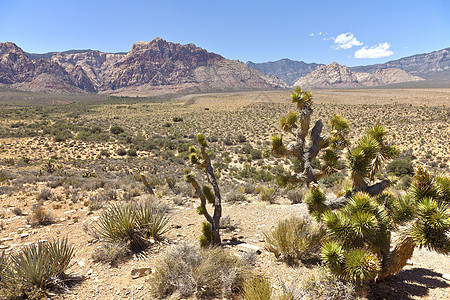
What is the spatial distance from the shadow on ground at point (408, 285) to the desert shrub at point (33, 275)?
542cm

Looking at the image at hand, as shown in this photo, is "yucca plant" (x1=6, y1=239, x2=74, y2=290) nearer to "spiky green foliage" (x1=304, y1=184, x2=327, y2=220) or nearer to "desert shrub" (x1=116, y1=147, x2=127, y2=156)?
"spiky green foliage" (x1=304, y1=184, x2=327, y2=220)

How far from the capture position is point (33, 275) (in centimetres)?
379

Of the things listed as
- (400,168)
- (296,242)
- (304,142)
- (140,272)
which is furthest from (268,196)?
(400,168)

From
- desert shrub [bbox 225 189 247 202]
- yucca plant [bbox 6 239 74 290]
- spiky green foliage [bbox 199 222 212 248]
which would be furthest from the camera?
desert shrub [bbox 225 189 247 202]

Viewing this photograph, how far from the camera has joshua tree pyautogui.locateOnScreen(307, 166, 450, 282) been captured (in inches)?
129

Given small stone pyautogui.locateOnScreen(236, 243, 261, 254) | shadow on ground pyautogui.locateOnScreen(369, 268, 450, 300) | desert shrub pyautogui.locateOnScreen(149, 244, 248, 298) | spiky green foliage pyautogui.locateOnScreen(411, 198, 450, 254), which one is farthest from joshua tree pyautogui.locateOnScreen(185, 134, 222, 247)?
spiky green foliage pyautogui.locateOnScreen(411, 198, 450, 254)

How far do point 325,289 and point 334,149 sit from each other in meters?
4.08

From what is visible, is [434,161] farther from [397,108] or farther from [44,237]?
[397,108]

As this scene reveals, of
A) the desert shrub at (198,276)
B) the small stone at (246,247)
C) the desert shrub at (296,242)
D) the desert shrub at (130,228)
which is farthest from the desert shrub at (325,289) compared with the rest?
the desert shrub at (130,228)

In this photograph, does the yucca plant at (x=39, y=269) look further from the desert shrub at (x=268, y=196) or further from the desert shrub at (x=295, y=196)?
the desert shrub at (x=295, y=196)

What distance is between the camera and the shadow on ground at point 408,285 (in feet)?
12.7

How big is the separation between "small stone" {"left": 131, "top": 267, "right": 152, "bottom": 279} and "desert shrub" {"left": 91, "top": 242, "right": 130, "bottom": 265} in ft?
2.01

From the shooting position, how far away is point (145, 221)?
19.6 feet

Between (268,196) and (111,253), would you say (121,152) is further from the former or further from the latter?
(111,253)
